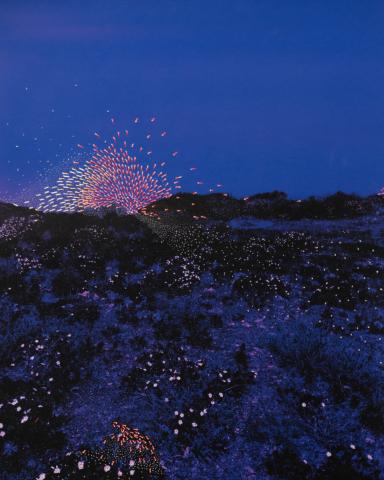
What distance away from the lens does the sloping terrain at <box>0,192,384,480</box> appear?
8820 millimetres

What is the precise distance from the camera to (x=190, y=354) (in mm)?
12109

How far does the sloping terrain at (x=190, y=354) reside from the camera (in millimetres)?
8820

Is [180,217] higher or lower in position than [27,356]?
higher

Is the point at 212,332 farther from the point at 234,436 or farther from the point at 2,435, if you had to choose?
the point at 2,435

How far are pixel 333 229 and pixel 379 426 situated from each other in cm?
1786

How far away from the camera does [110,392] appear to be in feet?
35.1

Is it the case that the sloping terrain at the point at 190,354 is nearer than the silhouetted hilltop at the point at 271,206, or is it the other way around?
the sloping terrain at the point at 190,354

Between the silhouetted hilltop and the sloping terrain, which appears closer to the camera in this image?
the sloping terrain

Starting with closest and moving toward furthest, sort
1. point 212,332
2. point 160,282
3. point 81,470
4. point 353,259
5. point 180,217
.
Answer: point 81,470 < point 212,332 < point 160,282 < point 353,259 < point 180,217

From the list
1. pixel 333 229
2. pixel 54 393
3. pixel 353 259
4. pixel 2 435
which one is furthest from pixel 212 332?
pixel 333 229

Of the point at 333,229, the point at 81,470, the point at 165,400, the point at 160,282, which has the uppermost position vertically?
the point at 333,229

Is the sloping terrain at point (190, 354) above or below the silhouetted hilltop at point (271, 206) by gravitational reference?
below

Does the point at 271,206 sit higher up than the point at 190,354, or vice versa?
the point at 271,206

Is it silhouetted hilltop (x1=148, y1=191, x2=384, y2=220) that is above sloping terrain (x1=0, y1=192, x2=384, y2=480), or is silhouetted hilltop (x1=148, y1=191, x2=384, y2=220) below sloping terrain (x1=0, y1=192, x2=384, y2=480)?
above
